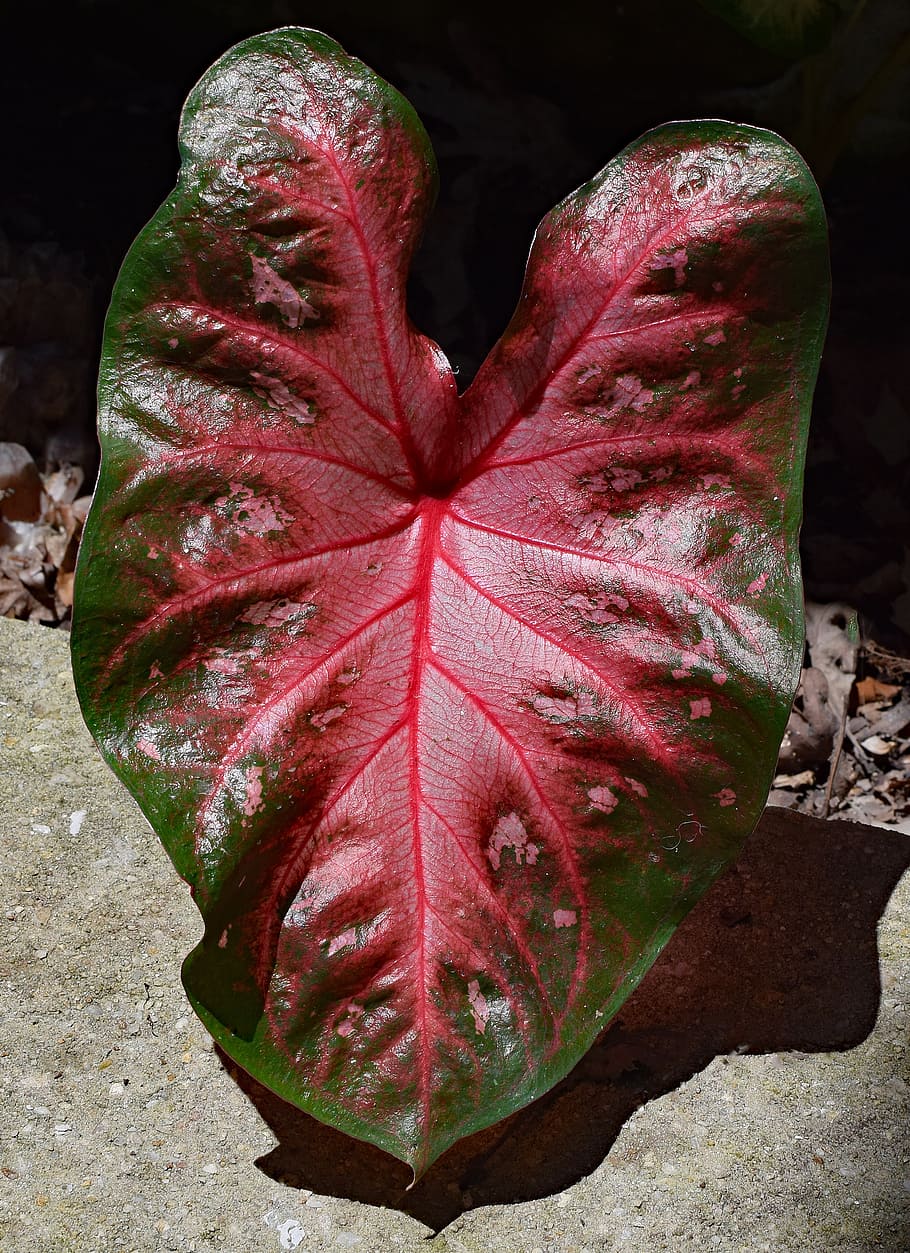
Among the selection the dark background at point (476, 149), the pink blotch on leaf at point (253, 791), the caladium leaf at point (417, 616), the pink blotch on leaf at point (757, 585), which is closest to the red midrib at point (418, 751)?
the caladium leaf at point (417, 616)

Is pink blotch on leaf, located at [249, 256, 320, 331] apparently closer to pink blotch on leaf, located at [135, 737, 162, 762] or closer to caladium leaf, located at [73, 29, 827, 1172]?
caladium leaf, located at [73, 29, 827, 1172]

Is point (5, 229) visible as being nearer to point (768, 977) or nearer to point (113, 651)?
point (113, 651)

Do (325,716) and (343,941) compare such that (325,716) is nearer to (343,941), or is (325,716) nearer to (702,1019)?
(343,941)

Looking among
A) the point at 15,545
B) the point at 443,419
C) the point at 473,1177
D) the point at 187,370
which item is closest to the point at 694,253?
the point at 443,419

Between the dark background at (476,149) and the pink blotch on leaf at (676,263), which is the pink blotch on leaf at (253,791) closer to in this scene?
the pink blotch on leaf at (676,263)

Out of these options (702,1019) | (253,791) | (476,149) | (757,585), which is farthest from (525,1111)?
(476,149)
